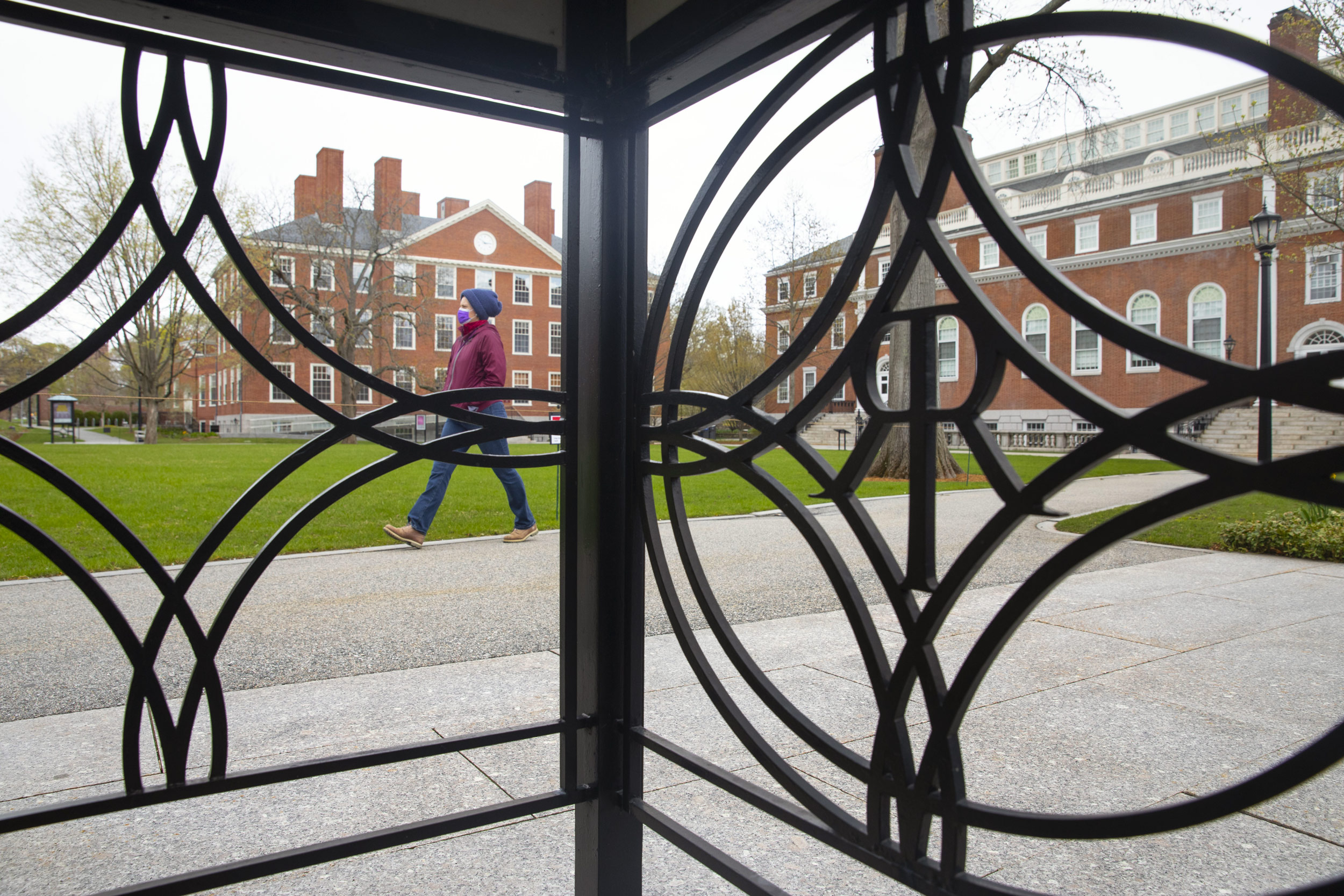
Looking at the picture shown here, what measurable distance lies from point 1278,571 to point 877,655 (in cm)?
742

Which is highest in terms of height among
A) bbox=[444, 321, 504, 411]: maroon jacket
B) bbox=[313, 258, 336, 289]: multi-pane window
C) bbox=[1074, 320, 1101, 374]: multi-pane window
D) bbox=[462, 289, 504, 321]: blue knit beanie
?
bbox=[313, 258, 336, 289]: multi-pane window

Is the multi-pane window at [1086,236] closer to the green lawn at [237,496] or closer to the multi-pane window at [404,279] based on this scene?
the green lawn at [237,496]

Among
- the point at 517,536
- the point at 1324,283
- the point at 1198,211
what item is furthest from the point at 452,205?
the point at 517,536

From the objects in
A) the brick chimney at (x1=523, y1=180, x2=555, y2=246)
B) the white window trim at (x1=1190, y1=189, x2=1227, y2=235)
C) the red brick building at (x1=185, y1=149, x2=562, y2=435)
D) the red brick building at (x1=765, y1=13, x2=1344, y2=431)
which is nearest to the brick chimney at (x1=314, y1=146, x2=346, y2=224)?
the red brick building at (x1=185, y1=149, x2=562, y2=435)

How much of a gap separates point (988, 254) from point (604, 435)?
119 feet

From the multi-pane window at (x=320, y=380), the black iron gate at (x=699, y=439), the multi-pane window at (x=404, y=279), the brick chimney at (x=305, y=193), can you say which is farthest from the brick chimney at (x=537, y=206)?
the black iron gate at (x=699, y=439)

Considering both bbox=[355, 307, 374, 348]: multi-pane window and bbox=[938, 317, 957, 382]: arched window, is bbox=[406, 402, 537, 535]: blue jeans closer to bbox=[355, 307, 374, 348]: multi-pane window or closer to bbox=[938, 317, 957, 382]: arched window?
bbox=[938, 317, 957, 382]: arched window

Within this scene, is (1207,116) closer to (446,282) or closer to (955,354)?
(955,354)

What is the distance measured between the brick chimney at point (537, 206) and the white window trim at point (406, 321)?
9313 millimetres

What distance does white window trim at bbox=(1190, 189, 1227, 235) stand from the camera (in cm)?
2788

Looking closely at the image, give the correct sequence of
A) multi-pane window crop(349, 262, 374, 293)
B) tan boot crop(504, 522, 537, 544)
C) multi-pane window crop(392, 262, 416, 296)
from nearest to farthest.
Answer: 1. tan boot crop(504, 522, 537, 544)
2. multi-pane window crop(349, 262, 374, 293)
3. multi-pane window crop(392, 262, 416, 296)

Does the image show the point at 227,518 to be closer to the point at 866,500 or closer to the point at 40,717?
the point at 40,717

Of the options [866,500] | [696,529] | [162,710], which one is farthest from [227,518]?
[866,500]

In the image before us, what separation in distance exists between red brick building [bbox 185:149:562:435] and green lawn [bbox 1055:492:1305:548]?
18496 mm
